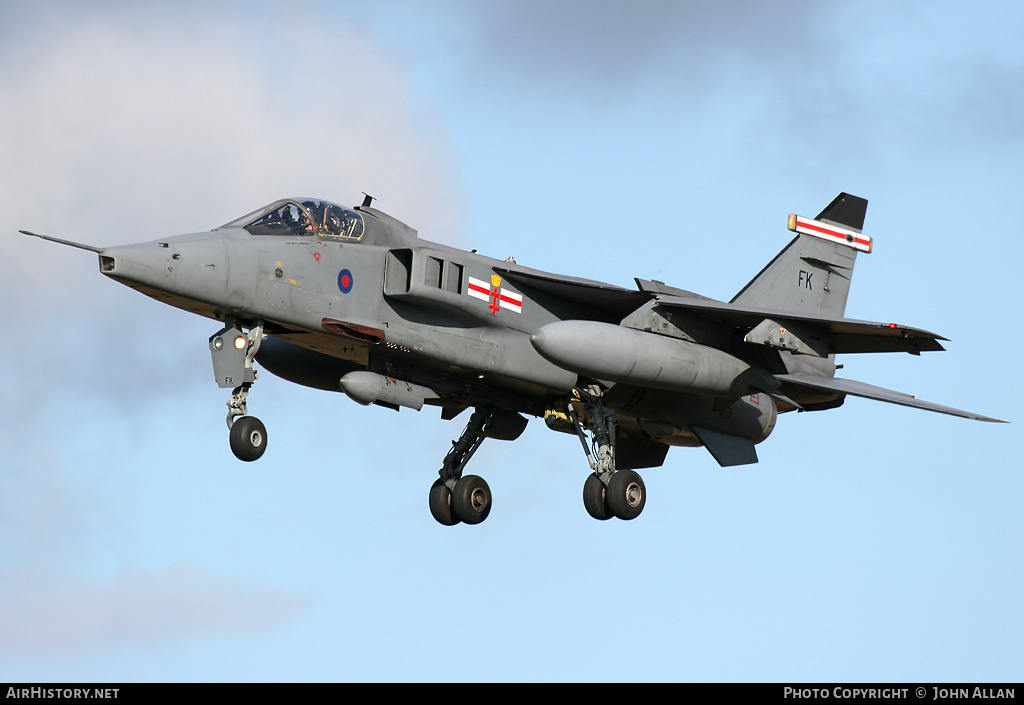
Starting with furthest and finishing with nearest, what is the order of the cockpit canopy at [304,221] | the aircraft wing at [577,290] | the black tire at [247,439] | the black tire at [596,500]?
1. the black tire at [596,500]
2. the aircraft wing at [577,290]
3. the cockpit canopy at [304,221]
4. the black tire at [247,439]

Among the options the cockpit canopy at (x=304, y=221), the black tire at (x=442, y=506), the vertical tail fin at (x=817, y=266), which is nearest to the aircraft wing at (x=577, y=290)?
the cockpit canopy at (x=304, y=221)

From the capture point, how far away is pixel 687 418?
22797mm

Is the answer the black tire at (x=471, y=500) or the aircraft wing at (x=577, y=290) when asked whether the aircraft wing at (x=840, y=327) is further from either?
the black tire at (x=471, y=500)

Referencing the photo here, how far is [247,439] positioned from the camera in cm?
1784

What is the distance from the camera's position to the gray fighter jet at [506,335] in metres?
18.2

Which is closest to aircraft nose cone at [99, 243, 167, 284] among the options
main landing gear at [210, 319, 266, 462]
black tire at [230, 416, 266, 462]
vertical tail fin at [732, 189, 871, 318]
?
main landing gear at [210, 319, 266, 462]

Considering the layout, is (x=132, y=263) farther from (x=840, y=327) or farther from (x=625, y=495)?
(x=840, y=327)

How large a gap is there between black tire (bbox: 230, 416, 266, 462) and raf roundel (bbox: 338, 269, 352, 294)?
7.45ft

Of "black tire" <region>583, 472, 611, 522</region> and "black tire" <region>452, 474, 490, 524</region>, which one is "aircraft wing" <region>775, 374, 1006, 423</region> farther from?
"black tire" <region>452, 474, 490, 524</region>

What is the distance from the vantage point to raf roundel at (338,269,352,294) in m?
19.0

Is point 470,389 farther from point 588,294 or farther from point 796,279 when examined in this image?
point 796,279

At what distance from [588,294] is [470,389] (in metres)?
2.36

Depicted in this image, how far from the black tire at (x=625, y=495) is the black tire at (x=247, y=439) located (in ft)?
19.1
